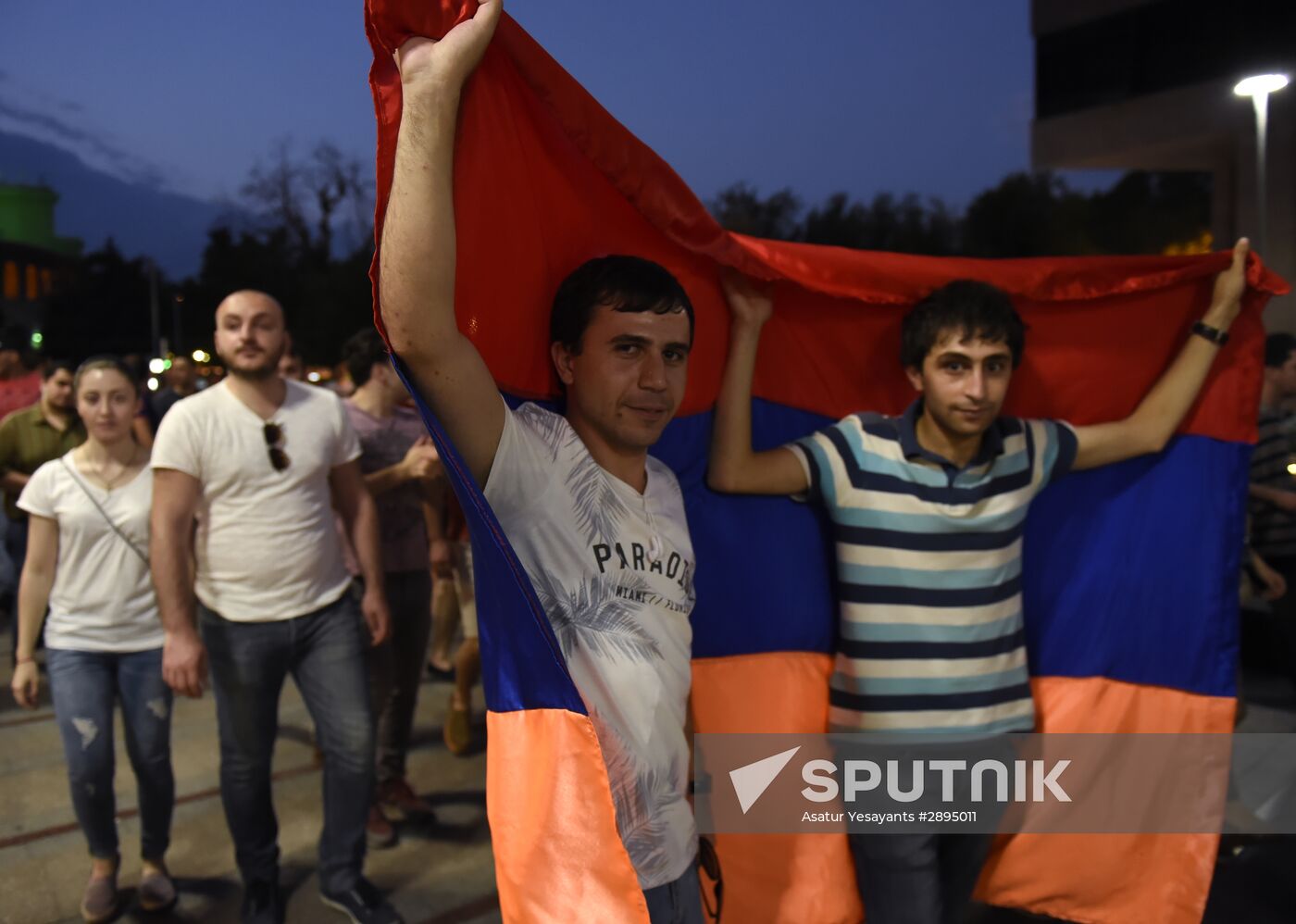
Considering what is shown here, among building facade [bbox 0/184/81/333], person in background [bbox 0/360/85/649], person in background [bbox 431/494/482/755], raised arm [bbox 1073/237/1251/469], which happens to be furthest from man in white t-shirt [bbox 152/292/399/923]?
building facade [bbox 0/184/81/333]

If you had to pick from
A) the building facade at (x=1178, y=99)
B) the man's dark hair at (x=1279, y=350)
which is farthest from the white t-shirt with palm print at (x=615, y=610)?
the building facade at (x=1178, y=99)

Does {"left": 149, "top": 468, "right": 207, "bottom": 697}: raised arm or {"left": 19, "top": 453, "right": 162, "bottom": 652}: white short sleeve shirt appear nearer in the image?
{"left": 149, "top": 468, "right": 207, "bottom": 697}: raised arm

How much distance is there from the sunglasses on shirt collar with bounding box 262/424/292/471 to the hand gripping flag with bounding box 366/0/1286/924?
1.57 metres

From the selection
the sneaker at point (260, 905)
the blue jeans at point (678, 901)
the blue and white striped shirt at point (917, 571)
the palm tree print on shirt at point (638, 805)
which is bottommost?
the sneaker at point (260, 905)

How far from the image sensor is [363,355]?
183 inches

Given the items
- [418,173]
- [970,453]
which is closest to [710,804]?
[970,453]

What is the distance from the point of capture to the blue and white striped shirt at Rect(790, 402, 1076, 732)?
98.5 inches

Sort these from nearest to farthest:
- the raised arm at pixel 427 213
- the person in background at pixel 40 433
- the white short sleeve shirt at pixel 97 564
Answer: the raised arm at pixel 427 213 < the white short sleeve shirt at pixel 97 564 < the person in background at pixel 40 433

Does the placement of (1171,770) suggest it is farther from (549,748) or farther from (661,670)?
(549,748)

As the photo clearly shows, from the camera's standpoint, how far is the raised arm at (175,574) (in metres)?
3.30

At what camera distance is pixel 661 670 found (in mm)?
2023

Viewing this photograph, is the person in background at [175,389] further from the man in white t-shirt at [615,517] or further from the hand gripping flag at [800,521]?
the man in white t-shirt at [615,517]

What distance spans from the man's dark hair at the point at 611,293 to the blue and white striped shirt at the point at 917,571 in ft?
2.26

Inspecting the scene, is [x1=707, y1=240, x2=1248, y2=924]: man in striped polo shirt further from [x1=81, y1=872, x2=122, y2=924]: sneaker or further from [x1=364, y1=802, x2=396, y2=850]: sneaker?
[x1=81, y1=872, x2=122, y2=924]: sneaker
